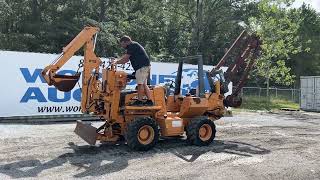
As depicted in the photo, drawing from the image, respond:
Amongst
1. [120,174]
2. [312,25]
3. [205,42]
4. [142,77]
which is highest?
[312,25]

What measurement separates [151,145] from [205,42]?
1498 inches

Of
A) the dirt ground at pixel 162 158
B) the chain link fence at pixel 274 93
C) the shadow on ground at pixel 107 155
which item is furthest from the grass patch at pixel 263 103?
the shadow on ground at pixel 107 155

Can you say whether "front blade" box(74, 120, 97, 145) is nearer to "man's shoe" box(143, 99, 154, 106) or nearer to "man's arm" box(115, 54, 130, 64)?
"man's shoe" box(143, 99, 154, 106)

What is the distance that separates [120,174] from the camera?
912 centimetres

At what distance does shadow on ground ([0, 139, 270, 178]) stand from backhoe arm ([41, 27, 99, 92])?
5.35 ft

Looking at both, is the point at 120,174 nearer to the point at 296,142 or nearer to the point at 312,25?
the point at 296,142

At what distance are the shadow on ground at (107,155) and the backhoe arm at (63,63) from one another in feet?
5.35

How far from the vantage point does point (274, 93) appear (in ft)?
134

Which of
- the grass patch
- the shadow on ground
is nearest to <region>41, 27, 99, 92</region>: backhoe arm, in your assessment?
the shadow on ground

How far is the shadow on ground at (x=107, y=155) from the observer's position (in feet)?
30.6

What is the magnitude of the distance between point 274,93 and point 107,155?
31938mm

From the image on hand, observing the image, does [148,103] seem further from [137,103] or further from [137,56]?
[137,56]

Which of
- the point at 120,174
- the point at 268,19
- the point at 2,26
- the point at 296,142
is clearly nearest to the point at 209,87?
the point at 296,142

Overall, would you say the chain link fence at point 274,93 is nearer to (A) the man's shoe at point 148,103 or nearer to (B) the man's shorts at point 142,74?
(A) the man's shoe at point 148,103
